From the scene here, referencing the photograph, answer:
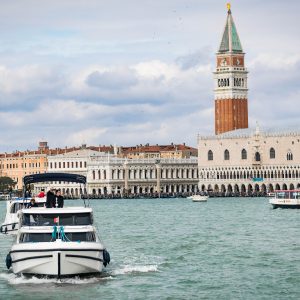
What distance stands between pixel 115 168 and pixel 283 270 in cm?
10571

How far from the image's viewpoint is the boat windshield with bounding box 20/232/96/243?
2638cm

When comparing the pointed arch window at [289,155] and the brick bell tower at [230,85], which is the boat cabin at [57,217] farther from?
the brick bell tower at [230,85]

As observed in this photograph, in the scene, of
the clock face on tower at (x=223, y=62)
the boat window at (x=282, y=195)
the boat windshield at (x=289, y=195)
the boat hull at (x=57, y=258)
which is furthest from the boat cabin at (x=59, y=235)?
the clock face on tower at (x=223, y=62)

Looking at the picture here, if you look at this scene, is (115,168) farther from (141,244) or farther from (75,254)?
(75,254)

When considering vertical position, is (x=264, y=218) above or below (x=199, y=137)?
below

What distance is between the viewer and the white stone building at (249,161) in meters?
117

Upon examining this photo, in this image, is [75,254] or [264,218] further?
[264,218]

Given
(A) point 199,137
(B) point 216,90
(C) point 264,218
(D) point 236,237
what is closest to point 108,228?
(D) point 236,237

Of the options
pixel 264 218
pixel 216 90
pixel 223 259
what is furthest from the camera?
pixel 216 90

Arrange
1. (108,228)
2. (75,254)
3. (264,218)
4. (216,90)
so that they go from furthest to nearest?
(216,90) → (264,218) → (108,228) → (75,254)

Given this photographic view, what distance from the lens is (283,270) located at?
29016 millimetres

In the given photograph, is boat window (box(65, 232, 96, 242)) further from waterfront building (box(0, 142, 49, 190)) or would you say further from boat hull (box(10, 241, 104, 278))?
waterfront building (box(0, 142, 49, 190))

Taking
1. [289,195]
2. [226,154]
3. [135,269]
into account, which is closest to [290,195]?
[289,195]

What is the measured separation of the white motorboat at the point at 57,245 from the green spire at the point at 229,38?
349 ft
